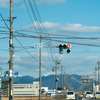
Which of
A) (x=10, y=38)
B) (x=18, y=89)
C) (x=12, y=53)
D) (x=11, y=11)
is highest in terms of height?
(x=11, y=11)

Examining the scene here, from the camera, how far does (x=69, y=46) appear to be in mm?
25547

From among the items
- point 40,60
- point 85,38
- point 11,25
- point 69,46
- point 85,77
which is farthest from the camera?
point 85,77

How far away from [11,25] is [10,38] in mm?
1479

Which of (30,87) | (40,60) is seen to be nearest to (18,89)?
(30,87)

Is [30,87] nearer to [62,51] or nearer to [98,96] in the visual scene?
[98,96]

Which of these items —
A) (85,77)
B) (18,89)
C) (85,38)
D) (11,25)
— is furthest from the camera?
(18,89)

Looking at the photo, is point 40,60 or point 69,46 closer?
point 69,46

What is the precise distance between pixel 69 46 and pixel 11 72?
21.8 feet

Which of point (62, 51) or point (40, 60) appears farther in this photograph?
point (40, 60)

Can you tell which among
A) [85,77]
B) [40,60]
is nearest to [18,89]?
[85,77]

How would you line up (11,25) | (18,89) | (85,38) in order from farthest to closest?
(18,89) < (85,38) < (11,25)

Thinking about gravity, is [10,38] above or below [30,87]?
above

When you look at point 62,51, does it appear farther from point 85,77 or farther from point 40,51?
point 85,77

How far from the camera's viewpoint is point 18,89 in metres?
178
